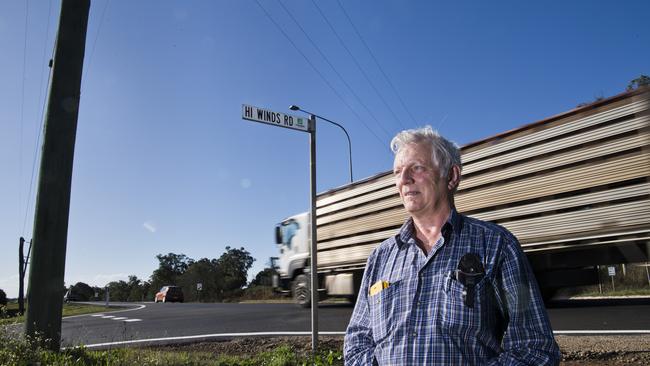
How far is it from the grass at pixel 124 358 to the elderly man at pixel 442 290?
3321 millimetres

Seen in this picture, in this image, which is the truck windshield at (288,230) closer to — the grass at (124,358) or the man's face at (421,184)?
the grass at (124,358)

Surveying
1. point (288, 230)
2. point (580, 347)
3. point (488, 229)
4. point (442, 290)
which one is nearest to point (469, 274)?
point (442, 290)

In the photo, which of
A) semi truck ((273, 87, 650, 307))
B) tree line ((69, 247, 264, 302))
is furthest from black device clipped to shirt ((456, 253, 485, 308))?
tree line ((69, 247, 264, 302))

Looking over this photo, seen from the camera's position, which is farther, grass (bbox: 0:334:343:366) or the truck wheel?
the truck wheel

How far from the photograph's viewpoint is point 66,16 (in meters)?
6.51

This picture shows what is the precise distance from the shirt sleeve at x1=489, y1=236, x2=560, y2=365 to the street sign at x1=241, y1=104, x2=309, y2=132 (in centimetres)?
427

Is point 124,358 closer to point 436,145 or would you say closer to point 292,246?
point 436,145

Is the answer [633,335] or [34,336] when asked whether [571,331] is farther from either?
[34,336]

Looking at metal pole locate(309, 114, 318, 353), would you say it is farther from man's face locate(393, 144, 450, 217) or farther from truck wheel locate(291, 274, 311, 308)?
truck wheel locate(291, 274, 311, 308)

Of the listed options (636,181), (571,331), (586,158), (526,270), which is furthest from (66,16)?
(571,331)

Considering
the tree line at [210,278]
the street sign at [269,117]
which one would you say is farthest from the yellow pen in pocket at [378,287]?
the tree line at [210,278]

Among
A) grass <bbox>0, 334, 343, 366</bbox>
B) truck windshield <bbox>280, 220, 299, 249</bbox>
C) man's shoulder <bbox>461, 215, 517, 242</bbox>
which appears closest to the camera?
man's shoulder <bbox>461, 215, 517, 242</bbox>

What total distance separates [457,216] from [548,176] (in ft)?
19.4

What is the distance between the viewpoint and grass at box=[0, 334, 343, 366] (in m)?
5.13
